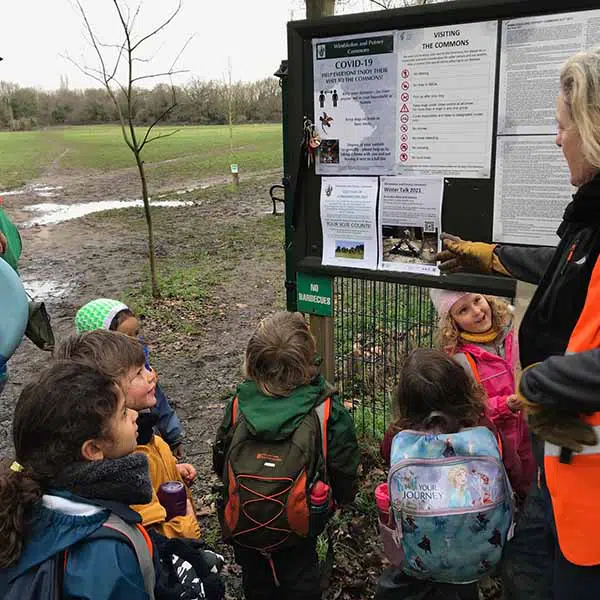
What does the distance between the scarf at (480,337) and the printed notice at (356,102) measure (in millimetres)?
865

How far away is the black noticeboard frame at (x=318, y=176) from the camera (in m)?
2.50

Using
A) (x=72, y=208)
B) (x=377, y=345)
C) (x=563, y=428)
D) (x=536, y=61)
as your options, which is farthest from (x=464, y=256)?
(x=72, y=208)

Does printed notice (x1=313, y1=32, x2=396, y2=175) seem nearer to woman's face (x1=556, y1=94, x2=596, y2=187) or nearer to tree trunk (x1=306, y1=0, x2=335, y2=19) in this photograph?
woman's face (x1=556, y1=94, x2=596, y2=187)

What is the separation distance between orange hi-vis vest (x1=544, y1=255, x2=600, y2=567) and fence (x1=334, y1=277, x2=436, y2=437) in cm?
246

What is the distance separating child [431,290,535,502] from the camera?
2912 mm

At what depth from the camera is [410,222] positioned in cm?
289

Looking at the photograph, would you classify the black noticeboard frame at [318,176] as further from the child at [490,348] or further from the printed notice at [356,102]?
the child at [490,348]

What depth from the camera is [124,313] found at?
339 cm

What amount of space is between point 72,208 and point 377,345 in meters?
14.6

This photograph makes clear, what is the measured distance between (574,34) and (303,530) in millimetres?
2205

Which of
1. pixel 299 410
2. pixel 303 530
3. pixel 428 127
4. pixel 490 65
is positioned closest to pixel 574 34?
pixel 490 65

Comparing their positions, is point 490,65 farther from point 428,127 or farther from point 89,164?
point 89,164

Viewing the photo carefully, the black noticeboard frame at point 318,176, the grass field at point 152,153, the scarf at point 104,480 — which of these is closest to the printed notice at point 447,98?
the black noticeboard frame at point 318,176

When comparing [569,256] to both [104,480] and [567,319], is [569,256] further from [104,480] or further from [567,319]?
[104,480]
